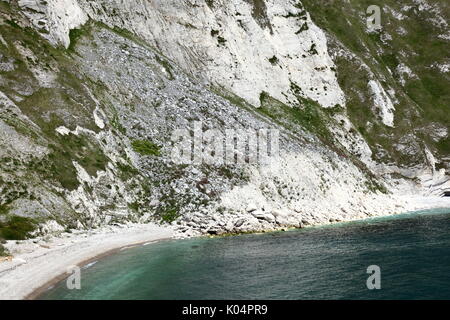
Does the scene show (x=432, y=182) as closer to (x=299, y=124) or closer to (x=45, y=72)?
(x=299, y=124)

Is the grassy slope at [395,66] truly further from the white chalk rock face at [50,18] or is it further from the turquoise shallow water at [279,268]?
the white chalk rock face at [50,18]

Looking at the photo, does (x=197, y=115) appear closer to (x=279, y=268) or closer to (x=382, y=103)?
(x=279, y=268)

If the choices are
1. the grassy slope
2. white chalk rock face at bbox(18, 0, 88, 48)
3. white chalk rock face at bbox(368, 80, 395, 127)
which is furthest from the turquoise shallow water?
white chalk rock face at bbox(368, 80, 395, 127)

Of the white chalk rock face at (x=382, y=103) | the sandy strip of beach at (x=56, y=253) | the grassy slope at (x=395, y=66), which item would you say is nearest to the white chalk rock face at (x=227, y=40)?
the grassy slope at (x=395, y=66)

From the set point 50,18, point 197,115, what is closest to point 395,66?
point 197,115

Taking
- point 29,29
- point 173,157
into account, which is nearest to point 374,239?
point 173,157

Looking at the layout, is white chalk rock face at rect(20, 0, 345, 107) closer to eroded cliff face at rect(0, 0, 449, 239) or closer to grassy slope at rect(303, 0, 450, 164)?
eroded cliff face at rect(0, 0, 449, 239)
